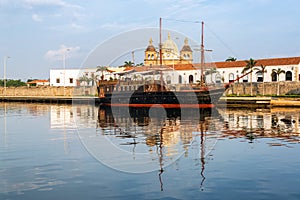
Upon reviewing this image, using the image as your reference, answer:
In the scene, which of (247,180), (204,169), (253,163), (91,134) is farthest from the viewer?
(91,134)

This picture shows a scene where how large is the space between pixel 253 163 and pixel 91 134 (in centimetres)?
1196

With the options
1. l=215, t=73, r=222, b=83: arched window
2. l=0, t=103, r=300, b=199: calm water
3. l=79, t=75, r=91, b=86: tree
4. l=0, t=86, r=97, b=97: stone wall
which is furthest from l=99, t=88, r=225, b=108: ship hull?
l=79, t=75, r=91, b=86: tree

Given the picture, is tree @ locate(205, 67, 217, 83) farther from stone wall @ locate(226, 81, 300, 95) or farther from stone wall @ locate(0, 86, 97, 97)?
stone wall @ locate(0, 86, 97, 97)

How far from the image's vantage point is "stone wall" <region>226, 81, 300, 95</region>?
206 ft

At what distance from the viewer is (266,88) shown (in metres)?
66.5

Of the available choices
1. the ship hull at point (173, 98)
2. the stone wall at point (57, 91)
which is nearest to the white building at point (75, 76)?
the stone wall at point (57, 91)

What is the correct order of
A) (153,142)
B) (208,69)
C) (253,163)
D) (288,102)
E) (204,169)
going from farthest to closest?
(208,69)
(288,102)
(153,142)
(253,163)
(204,169)

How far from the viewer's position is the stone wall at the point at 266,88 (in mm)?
62728

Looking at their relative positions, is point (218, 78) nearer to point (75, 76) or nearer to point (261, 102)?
point (261, 102)

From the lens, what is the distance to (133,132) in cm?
2527

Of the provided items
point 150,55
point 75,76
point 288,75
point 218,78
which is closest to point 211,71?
point 218,78

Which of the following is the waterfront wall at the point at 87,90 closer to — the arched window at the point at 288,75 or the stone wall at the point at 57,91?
the stone wall at the point at 57,91

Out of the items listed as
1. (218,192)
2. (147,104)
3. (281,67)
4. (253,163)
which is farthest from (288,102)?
(218,192)

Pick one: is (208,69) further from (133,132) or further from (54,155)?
(54,155)
